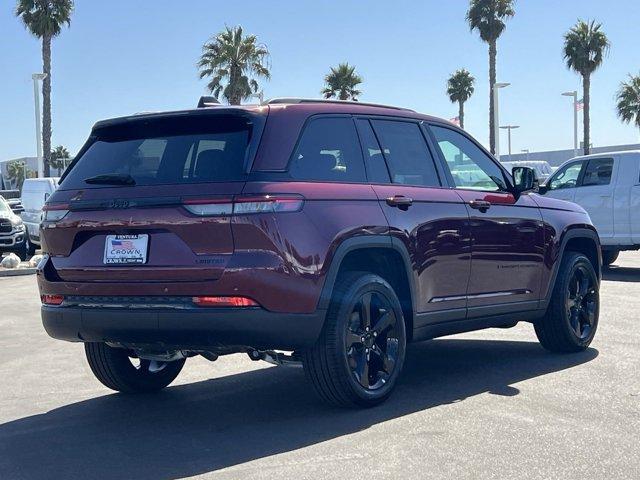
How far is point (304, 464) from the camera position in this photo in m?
4.80

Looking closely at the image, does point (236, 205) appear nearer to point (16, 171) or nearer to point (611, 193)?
point (611, 193)

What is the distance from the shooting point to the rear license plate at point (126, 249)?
17.9 ft

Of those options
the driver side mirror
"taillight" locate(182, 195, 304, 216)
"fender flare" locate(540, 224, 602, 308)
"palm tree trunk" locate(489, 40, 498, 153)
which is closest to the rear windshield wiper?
"taillight" locate(182, 195, 304, 216)

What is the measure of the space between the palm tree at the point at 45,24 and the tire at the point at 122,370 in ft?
122

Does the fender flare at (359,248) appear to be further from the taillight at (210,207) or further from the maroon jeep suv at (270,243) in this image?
the taillight at (210,207)

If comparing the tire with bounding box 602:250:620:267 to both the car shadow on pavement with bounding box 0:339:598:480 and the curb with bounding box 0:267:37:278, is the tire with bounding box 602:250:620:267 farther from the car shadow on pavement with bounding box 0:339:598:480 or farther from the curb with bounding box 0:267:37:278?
the curb with bounding box 0:267:37:278

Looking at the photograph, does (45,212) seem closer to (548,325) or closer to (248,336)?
(248,336)

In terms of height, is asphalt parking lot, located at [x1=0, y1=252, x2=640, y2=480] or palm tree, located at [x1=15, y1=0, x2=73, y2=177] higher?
palm tree, located at [x1=15, y1=0, x2=73, y2=177]

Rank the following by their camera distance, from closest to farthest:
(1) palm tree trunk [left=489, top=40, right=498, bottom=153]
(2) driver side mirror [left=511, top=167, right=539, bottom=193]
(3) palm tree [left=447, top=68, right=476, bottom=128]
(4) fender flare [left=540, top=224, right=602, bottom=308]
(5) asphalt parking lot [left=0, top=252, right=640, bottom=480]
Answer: (5) asphalt parking lot [left=0, top=252, right=640, bottom=480] < (2) driver side mirror [left=511, top=167, right=539, bottom=193] < (4) fender flare [left=540, top=224, right=602, bottom=308] < (1) palm tree trunk [left=489, top=40, right=498, bottom=153] < (3) palm tree [left=447, top=68, right=476, bottom=128]

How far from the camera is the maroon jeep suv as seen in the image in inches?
208

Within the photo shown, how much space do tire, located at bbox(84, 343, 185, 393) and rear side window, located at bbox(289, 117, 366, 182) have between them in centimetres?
185

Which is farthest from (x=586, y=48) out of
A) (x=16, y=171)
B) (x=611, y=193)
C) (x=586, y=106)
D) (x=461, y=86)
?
(x=16, y=171)

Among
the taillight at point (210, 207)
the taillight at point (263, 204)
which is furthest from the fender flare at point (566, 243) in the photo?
the taillight at point (210, 207)

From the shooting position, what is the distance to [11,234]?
882 inches
